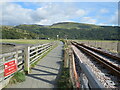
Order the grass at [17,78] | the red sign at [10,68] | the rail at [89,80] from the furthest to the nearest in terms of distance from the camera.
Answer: the grass at [17,78]
the red sign at [10,68]
the rail at [89,80]

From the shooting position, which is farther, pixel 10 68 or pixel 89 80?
pixel 10 68

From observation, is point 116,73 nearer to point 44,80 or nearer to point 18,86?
point 44,80

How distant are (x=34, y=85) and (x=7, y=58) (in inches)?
60.7

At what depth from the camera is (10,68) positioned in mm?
5410

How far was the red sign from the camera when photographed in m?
5.14

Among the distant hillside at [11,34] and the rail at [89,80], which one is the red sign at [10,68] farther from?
the distant hillside at [11,34]

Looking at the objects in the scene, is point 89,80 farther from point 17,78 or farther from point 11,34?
point 11,34

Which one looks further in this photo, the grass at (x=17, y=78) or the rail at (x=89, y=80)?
the grass at (x=17, y=78)

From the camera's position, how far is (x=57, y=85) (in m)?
5.08

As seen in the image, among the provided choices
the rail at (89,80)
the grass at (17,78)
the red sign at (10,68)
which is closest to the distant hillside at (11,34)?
the red sign at (10,68)

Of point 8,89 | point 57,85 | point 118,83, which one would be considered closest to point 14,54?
point 8,89

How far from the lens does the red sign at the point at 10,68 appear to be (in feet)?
16.9

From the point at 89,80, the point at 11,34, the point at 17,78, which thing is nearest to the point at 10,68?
the point at 17,78

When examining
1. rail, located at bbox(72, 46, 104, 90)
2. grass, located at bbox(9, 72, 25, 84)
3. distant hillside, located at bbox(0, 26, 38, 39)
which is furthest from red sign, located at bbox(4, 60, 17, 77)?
distant hillside, located at bbox(0, 26, 38, 39)
